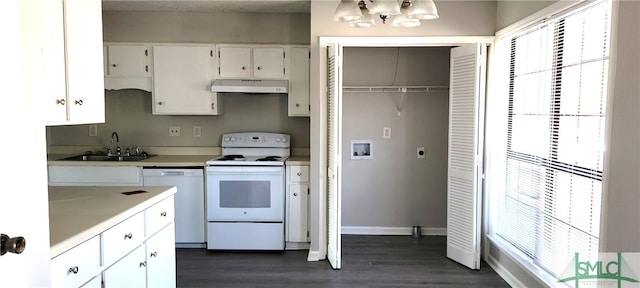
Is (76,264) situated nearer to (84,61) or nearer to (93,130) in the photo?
(84,61)

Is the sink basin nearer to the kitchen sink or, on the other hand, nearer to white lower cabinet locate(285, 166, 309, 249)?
the kitchen sink

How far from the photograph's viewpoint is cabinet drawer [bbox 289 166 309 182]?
4.06 meters

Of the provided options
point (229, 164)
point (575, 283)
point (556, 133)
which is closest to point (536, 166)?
point (556, 133)

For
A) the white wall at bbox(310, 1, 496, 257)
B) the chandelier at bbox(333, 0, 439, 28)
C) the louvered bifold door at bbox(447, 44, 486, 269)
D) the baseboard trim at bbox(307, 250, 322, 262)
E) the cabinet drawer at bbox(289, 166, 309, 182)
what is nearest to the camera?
the chandelier at bbox(333, 0, 439, 28)

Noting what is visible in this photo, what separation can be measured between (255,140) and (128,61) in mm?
1455

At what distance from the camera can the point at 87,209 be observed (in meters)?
2.16

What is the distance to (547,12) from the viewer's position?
2.79 meters

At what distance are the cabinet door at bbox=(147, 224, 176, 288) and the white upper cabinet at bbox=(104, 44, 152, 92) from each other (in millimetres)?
2072

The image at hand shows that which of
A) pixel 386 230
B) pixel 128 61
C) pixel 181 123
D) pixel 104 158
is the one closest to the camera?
pixel 128 61

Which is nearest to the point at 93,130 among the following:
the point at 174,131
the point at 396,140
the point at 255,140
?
the point at 174,131

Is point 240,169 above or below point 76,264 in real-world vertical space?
above

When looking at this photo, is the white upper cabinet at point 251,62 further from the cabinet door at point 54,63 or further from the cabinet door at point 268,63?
the cabinet door at point 54,63

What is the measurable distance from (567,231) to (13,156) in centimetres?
275

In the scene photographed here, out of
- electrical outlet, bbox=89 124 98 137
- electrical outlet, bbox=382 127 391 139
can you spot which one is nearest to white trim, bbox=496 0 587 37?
electrical outlet, bbox=382 127 391 139
